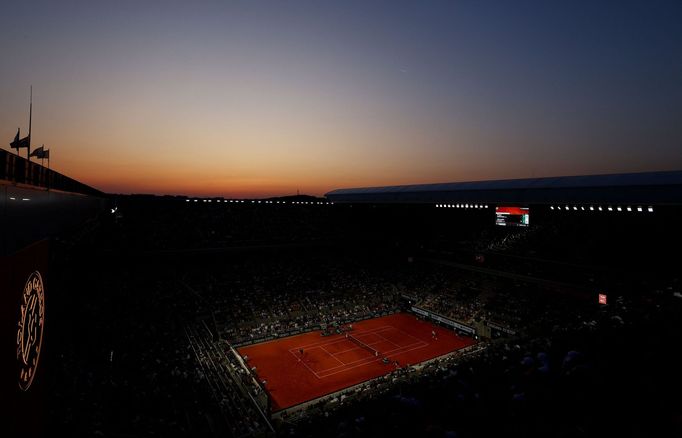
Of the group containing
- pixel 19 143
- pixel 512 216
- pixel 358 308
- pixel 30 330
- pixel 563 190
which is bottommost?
pixel 358 308

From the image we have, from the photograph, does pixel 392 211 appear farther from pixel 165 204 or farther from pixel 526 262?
pixel 165 204

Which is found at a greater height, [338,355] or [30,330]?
[30,330]

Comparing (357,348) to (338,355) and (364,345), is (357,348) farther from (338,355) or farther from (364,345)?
(338,355)

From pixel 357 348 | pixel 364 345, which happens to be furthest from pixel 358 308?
pixel 357 348

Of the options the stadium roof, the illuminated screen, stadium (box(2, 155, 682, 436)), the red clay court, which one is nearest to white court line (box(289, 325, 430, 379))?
the red clay court

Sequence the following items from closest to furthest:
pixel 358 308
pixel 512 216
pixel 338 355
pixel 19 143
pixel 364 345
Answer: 1. pixel 19 143
2. pixel 338 355
3. pixel 364 345
4. pixel 512 216
5. pixel 358 308

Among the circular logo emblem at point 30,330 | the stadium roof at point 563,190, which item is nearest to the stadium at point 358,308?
the stadium roof at point 563,190
